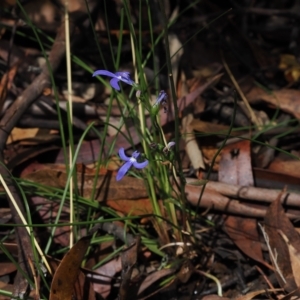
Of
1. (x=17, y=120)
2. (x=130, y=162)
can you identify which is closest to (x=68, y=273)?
(x=130, y=162)

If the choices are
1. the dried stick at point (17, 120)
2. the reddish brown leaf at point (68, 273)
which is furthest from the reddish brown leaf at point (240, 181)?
the dried stick at point (17, 120)

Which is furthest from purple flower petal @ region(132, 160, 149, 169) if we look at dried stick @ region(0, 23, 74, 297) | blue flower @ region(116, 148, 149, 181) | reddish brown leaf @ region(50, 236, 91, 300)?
dried stick @ region(0, 23, 74, 297)

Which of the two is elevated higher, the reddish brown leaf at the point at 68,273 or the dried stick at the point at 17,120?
the dried stick at the point at 17,120

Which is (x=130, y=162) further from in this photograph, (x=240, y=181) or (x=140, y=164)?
(x=240, y=181)

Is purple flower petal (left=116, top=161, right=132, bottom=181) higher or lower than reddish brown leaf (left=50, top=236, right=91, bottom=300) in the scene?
higher

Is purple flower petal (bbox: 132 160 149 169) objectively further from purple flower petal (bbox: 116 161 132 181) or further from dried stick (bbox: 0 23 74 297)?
dried stick (bbox: 0 23 74 297)

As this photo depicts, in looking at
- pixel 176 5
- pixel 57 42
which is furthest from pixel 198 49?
pixel 57 42

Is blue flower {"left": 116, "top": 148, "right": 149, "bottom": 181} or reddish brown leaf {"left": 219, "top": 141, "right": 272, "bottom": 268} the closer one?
blue flower {"left": 116, "top": 148, "right": 149, "bottom": 181}

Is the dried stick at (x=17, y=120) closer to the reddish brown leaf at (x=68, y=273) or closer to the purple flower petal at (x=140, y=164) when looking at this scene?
the reddish brown leaf at (x=68, y=273)

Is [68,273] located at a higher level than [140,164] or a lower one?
lower

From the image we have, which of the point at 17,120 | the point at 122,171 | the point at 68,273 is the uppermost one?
the point at 17,120

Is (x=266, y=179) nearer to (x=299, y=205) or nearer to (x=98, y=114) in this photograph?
(x=299, y=205)
